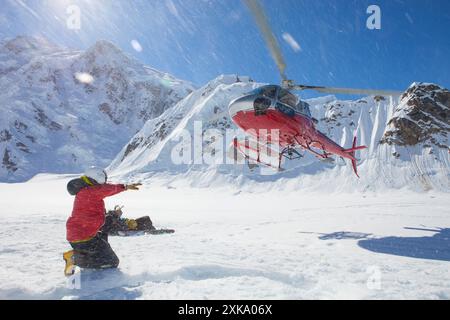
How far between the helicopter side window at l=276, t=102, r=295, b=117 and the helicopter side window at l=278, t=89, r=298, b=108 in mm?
151

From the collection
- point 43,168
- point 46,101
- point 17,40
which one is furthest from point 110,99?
point 17,40

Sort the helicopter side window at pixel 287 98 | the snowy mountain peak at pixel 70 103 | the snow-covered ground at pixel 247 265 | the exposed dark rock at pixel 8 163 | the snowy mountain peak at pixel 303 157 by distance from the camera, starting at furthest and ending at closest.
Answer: the snowy mountain peak at pixel 70 103 < the exposed dark rock at pixel 8 163 < the snowy mountain peak at pixel 303 157 < the helicopter side window at pixel 287 98 < the snow-covered ground at pixel 247 265

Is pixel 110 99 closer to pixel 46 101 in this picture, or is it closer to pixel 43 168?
pixel 46 101

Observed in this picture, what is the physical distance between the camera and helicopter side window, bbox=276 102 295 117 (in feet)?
35.9

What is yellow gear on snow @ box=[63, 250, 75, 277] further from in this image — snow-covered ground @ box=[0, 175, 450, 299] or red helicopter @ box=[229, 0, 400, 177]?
red helicopter @ box=[229, 0, 400, 177]

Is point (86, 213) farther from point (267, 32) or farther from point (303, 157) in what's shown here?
point (303, 157)

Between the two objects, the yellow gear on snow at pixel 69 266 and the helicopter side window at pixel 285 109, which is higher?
the helicopter side window at pixel 285 109

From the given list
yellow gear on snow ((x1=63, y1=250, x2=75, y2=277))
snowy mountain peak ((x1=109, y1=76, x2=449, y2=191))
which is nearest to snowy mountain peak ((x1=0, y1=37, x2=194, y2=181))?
snowy mountain peak ((x1=109, y1=76, x2=449, y2=191))

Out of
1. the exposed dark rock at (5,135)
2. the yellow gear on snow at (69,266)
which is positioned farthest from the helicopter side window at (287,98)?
the exposed dark rock at (5,135)

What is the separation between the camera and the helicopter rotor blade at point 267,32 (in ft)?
24.0

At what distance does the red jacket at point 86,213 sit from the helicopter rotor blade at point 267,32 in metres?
4.79

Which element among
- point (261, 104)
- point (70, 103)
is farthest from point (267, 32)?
point (70, 103)

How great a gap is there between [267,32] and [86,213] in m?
6.20

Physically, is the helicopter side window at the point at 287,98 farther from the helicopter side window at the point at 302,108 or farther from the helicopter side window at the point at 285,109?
the helicopter side window at the point at 302,108
